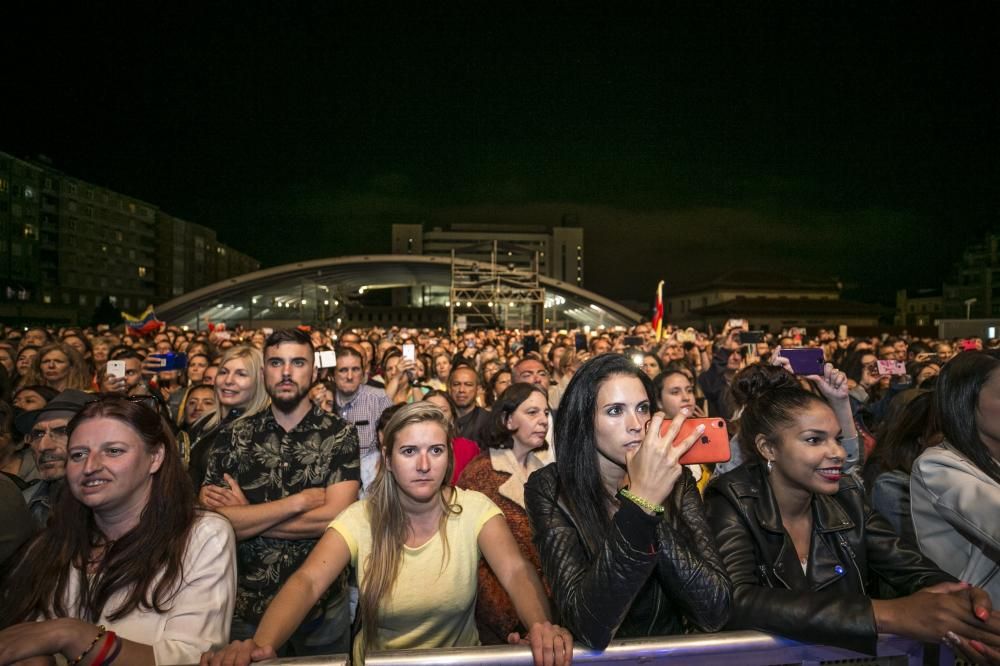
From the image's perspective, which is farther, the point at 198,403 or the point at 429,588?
the point at 198,403

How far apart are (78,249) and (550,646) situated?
293 feet

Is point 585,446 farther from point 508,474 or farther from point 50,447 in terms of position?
point 50,447

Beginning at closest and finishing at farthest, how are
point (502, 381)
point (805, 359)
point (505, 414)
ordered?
point (805, 359)
point (505, 414)
point (502, 381)

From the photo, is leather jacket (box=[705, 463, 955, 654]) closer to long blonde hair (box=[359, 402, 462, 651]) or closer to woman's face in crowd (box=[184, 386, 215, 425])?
long blonde hair (box=[359, 402, 462, 651])

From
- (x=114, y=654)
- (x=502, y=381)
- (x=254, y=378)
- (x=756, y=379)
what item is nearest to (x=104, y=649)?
(x=114, y=654)

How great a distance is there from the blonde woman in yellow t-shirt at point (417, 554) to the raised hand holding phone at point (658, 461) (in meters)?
0.78

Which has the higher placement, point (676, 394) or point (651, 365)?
point (651, 365)

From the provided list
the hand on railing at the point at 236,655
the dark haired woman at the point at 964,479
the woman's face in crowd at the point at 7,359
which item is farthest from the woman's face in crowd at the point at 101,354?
the dark haired woman at the point at 964,479

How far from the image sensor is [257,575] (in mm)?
3029

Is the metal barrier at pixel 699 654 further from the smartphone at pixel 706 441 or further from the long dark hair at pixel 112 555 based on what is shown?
the long dark hair at pixel 112 555

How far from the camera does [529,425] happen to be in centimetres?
378

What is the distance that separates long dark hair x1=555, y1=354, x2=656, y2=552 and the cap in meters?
2.70

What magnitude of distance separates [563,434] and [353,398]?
14.9 ft

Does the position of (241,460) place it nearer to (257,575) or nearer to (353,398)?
(257,575)
